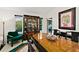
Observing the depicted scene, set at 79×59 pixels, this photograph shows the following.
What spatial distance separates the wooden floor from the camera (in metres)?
1.72

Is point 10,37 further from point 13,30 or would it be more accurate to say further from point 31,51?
point 31,51

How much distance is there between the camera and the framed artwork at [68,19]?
1.76 meters

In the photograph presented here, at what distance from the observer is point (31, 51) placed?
181 cm

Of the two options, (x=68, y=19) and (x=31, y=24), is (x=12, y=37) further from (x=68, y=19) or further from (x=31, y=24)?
(x=68, y=19)

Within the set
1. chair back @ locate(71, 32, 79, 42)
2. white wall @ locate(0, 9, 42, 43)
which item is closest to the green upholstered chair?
white wall @ locate(0, 9, 42, 43)

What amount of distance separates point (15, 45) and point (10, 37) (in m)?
0.15

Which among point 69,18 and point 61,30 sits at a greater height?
point 69,18

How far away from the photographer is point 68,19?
1.81 metres

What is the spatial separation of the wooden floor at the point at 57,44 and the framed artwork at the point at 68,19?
0.76ft

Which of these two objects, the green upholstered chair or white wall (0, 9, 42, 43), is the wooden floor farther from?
white wall (0, 9, 42, 43)

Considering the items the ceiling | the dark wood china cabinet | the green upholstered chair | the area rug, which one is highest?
the ceiling

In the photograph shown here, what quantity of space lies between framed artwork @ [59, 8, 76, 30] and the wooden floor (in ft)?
0.76
